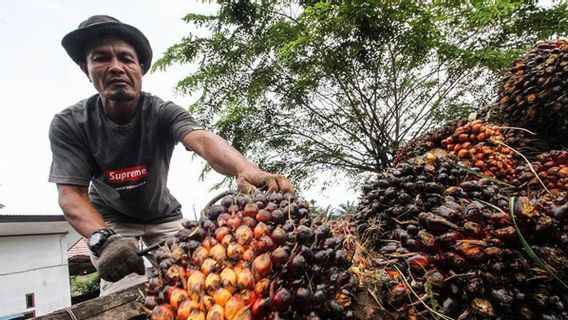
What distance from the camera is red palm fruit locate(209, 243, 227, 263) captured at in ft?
2.68

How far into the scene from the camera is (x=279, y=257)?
0.80m

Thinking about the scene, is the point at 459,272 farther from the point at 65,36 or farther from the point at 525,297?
the point at 65,36

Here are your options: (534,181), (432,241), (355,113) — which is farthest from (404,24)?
(432,241)

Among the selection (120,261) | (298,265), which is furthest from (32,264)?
(298,265)

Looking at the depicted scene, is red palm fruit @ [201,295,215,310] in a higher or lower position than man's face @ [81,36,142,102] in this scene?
lower

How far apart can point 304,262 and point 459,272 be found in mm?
353

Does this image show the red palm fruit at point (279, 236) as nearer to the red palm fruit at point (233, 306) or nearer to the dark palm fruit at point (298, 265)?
the dark palm fruit at point (298, 265)

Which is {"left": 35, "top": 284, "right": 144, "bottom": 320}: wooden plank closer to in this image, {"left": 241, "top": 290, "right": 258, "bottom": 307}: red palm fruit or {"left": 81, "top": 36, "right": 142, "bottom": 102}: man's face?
{"left": 241, "top": 290, "right": 258, "bottom": 307}: red palm fruit

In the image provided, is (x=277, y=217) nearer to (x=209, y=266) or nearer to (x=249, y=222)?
(x=249, y=222)

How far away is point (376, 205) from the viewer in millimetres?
1293

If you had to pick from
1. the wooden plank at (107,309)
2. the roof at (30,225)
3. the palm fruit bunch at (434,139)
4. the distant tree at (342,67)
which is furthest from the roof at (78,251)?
the palm fruit bunch at (434,139)

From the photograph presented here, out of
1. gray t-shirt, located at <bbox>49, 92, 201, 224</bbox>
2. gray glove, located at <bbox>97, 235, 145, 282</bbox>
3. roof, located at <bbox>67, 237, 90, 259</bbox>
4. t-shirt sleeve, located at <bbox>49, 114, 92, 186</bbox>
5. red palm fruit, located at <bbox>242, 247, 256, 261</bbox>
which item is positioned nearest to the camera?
red palm fruit, located at <bbox>242, 247, 256, 261</bbox>

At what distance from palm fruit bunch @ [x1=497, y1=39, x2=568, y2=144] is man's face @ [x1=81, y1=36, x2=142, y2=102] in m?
2.20

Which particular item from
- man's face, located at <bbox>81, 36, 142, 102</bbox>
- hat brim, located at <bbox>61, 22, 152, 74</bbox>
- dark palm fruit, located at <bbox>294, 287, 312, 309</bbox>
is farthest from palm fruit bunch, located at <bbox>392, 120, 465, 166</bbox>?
hat brim, located at <bbox>61, 22, 152, 74</bbox>
